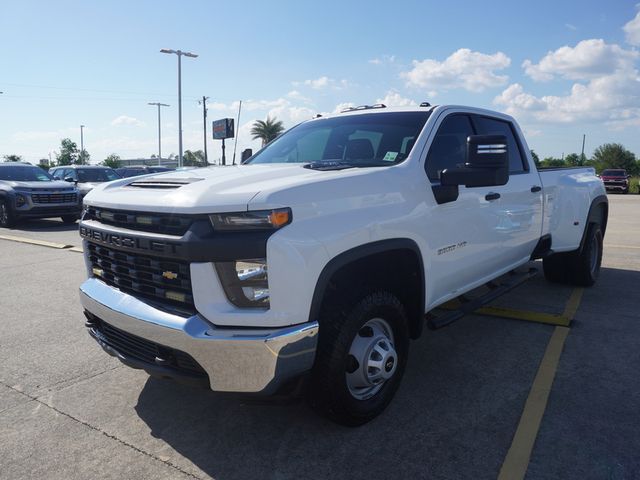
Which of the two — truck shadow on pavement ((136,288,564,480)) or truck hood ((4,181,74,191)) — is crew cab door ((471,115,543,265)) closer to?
truck shadow on pavement ((136,288,564,480))

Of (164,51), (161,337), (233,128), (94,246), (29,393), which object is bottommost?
(29,393)

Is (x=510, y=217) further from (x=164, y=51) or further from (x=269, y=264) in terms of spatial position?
(x=164, y=51)

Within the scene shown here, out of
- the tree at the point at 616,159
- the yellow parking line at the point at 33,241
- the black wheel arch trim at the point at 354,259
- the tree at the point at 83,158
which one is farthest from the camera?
the tree at the point at 83,158

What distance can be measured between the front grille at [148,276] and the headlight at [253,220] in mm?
270

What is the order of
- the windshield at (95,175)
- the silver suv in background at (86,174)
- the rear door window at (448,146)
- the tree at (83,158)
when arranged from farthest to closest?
1. the tree at (83,158)
2. the windshield at (95,175)
3. the silver suv in background at (86,174)
4. the rear door window at (448,146)

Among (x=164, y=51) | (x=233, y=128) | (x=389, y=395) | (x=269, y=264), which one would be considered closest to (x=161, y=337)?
(x=269, y=264)

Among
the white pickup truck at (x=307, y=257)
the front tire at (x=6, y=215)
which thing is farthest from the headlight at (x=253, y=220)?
the front tire at (x=6, y=215)

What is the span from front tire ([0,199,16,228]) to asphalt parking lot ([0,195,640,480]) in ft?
32.0

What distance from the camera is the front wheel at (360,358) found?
2590 mm

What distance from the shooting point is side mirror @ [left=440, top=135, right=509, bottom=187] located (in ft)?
10.1

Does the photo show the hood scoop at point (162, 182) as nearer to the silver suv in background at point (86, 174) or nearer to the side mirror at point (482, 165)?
the side mirror at point (482, 165)

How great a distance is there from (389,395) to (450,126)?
2011mm

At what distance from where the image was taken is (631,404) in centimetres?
312

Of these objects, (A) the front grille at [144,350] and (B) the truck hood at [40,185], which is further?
Answer: (B) the truck hood at [40,185]
